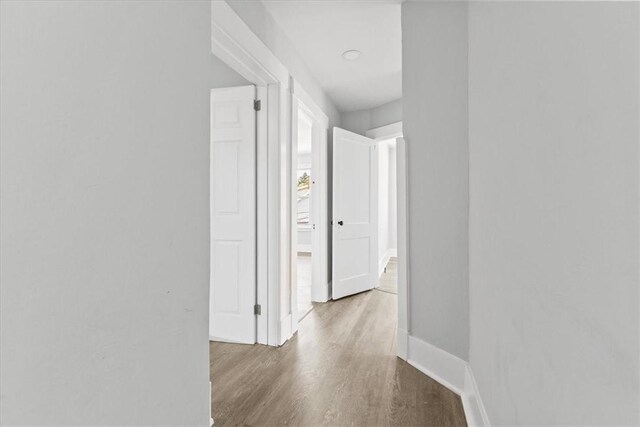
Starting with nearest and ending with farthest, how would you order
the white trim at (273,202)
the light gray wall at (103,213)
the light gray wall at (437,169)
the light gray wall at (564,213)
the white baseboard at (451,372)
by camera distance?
the light gray wall at (564,213), the light gray wall at (103,213), the white baseboard at (451,372), the light gray wall at (437,169), the white trim at (273,202)

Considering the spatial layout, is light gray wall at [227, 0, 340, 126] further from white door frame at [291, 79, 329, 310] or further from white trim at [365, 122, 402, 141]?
white trim at [365, 122, 402, 141]

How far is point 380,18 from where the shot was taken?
267 cm

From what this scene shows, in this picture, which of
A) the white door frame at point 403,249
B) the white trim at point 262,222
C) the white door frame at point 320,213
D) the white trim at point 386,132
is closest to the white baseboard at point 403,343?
the white door frame at point 403,249

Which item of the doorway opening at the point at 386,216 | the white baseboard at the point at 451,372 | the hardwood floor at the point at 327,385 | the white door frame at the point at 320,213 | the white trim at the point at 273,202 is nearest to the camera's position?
the white baseboard at the point at 451,372

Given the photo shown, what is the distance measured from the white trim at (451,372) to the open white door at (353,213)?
5.91ft

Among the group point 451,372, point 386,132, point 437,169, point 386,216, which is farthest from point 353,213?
point 386,216

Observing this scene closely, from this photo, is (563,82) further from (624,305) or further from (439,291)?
(439,291)

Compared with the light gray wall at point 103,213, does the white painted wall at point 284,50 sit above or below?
above

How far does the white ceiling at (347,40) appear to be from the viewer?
99.8 inches

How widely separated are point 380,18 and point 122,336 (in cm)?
275

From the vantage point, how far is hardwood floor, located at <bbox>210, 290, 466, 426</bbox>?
171 cm

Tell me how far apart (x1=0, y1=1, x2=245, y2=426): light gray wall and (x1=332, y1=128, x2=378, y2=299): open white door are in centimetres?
298

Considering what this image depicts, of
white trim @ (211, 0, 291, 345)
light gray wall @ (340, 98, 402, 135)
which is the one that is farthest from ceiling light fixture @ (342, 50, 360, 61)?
light gray wall @ (340, 98, 402, 135)

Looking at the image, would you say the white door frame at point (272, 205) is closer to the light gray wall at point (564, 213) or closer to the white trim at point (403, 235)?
the white trim at point (403, 235)
